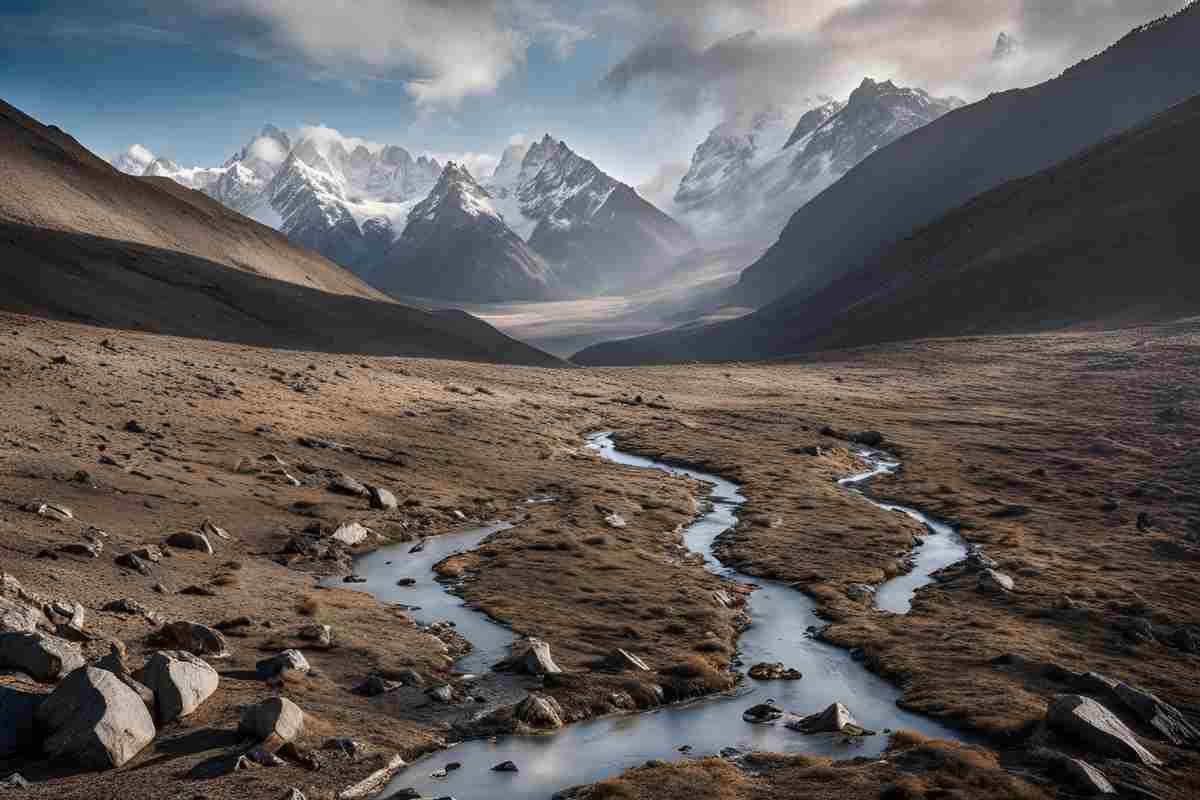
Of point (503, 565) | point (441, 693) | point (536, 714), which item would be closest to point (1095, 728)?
point (536, 714)

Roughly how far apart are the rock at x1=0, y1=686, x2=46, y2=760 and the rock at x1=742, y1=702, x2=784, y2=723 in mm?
16269

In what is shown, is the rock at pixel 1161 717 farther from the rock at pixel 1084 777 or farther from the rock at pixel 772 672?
the rock at pixel 772 672

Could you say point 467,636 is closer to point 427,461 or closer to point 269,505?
point 269,505

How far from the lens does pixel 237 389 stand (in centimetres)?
6781

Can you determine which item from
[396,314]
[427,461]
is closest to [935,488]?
[427,461]

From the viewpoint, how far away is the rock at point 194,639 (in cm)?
2372

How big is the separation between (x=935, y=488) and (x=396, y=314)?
12270 cm

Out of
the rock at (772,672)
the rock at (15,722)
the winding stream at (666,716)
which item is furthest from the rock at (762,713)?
the rock at (15,722)

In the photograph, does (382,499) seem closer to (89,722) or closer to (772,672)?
(772,672)

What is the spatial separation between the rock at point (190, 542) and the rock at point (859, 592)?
2496 centimetres

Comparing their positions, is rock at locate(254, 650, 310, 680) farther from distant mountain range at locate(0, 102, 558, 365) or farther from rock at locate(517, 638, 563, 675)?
distant mountain range at locate(0, 102, 558, 365)

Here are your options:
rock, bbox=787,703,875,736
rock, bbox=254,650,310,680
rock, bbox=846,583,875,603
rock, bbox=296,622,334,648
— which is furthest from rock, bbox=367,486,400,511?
rock, bbox=787,703,875,736

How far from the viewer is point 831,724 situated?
23.1 meters

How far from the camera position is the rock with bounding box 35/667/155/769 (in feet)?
57.8
